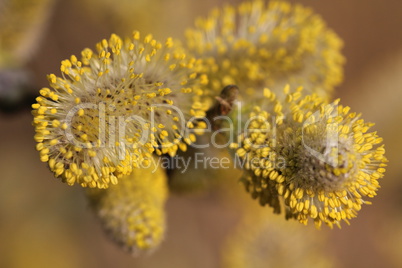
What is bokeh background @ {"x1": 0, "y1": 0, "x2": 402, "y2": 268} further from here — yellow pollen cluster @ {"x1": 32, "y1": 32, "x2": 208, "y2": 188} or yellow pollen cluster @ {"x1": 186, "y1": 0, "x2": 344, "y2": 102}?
yellow pollen cluster @ {"x1": 32, "y1": 32, "x2": 208, "y2": 188}

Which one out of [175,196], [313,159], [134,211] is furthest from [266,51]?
[175,196]

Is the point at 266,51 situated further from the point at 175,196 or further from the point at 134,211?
the point at 175,196

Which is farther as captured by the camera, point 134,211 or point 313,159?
point 134,211

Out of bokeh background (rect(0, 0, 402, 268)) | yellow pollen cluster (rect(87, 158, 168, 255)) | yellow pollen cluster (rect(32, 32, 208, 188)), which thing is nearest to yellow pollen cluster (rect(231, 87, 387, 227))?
yellow pollen cluster (rect(32, 32, 208, 188))

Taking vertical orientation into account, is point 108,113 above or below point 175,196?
above

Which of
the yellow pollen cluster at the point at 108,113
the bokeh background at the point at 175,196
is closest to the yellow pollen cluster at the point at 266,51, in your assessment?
the yellow pollen cluster at the point at 108,113

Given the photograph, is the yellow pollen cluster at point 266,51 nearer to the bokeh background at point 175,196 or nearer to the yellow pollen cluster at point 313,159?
the yellow pollen cluster at point 313,159

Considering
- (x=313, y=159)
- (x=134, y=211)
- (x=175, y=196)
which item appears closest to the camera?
(x=313, y=159)
